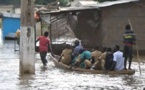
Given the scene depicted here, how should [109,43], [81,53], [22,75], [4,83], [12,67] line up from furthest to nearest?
[109,43] < [12,67] < [81,53] < [22,75] < [4,83]

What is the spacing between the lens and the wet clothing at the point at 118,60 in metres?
16.5

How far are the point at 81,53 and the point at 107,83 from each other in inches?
137

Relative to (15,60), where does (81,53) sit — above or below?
above

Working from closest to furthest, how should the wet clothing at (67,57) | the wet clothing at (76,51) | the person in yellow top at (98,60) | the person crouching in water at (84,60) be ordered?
the person in yellow top at (98,60)
the person crouching in water at (84,60)
the wet clothing at (76,51)
the wet clothing at (67,57)

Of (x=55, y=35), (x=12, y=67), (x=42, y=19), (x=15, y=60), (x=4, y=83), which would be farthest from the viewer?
(x=55, y=35)

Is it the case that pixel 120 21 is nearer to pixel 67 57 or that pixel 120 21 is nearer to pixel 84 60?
pixel 67 57

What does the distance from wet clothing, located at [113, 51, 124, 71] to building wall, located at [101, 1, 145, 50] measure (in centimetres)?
860

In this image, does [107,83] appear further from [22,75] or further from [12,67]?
[12,67]

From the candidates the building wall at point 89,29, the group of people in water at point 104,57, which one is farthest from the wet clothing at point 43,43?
the building wall at point 89,29

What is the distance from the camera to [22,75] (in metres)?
16.3

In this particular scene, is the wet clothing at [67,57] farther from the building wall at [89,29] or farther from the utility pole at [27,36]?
the building wall at [89,29]

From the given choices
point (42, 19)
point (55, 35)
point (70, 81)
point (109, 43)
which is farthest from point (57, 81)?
point (55, 35)

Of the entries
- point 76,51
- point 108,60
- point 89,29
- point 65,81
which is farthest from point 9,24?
point 65,81

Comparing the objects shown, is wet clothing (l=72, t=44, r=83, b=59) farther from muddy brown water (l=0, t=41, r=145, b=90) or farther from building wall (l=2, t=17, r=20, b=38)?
building wall (l=2, t=17, r=20, b=38)
